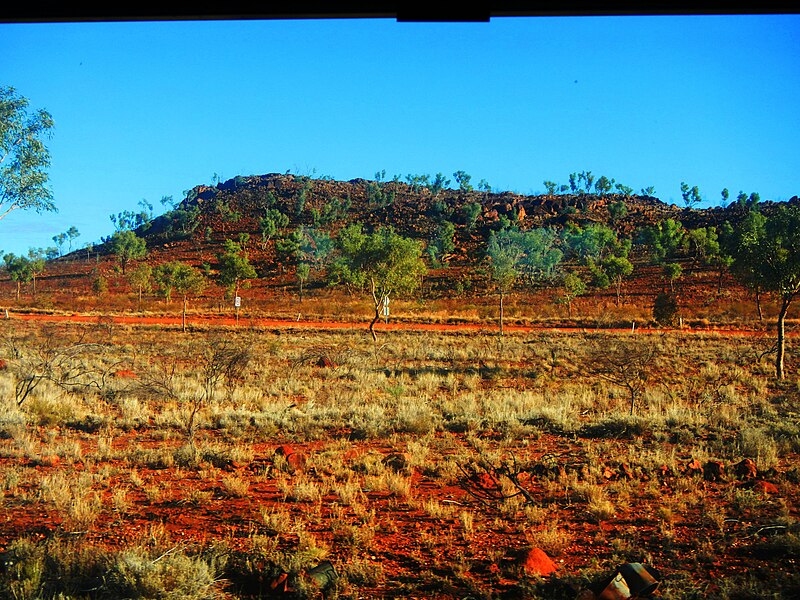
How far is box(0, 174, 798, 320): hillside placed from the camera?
60.3 meters

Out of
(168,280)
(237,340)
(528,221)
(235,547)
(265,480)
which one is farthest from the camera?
(528,221)

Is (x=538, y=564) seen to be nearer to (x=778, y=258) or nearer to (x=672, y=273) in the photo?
(x=778, y=258)

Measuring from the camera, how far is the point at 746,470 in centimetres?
807

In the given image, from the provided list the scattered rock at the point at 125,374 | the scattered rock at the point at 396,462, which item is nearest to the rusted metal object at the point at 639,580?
the scattered rock at the point at 396,462

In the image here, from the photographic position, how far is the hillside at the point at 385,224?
2373 inches

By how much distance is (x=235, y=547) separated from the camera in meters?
5.87

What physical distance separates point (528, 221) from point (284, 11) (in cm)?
10073

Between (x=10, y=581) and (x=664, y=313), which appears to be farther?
(x=664, y=313)

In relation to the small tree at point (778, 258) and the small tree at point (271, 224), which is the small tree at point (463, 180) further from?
the small tree at point (778, 258)

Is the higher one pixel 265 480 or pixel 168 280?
pixel 168 280

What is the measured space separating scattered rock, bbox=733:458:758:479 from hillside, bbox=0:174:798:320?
1633 inches

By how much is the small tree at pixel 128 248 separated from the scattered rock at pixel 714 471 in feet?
282

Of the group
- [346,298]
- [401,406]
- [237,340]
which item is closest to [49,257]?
[346,298]

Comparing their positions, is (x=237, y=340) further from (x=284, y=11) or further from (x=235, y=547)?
(x=284, y=11)
